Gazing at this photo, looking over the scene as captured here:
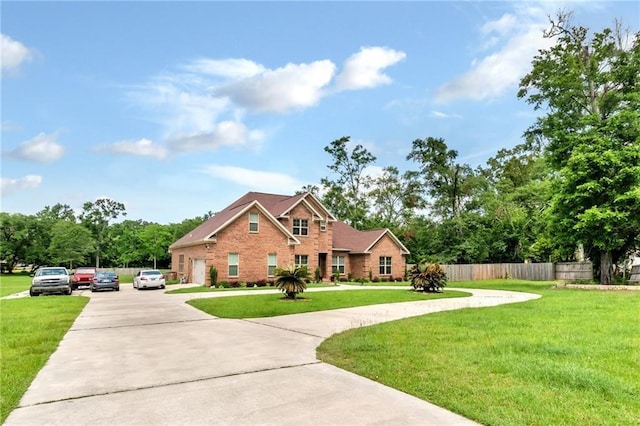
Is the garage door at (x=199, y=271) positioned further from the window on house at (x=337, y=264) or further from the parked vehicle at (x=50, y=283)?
the window on house at (x=337, y=264)

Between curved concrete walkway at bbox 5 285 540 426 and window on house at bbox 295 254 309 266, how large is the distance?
77.4 ft

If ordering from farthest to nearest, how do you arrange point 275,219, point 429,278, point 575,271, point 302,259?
1. point 302,259
2. point 575,271
3. point 275,219
4. point 429,278

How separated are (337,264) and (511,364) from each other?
31732mm

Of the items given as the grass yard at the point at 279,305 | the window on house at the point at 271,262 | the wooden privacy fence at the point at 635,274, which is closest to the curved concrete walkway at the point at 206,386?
the grass yard at the point at 279,305

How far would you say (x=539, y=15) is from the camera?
2989 centimetres

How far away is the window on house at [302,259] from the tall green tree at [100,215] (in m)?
53.1

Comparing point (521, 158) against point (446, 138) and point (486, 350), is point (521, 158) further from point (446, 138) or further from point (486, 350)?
point (486, 350)

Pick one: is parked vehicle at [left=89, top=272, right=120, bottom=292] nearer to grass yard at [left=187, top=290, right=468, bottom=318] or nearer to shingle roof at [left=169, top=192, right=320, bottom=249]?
shingle roof at [left=169, top=192, right=320, bottom=249]

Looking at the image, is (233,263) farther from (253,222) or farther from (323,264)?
(323,264)

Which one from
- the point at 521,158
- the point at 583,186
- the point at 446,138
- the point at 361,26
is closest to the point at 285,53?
the point at 361,26

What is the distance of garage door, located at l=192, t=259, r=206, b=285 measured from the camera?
98.6 feet

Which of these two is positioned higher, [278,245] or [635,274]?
[278,245]

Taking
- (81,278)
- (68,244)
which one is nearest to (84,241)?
(68,244)

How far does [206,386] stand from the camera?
5.72 m
